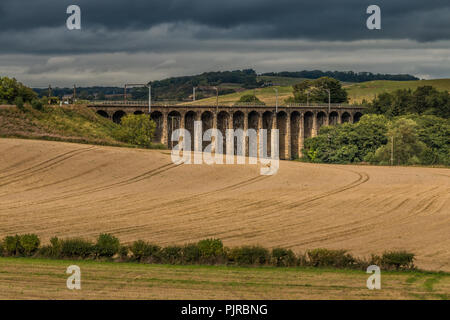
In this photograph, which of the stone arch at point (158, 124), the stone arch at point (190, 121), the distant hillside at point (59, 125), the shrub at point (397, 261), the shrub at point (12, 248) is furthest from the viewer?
the stone arch at point (190, 121)

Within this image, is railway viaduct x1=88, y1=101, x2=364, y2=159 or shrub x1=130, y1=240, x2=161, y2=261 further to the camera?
railway viaduct x1=88, y1=101, x2=364, y2=159

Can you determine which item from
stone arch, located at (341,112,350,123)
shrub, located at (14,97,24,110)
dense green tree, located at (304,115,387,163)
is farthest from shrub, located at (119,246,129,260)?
stone arch, located at (341,112,350,123)

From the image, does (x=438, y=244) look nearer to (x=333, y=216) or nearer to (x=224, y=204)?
(x=333, y=216)

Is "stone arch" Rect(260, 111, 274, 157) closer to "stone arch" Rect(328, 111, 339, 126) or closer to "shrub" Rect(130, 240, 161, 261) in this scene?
"stone arch" Rect(328, 111, 339, 126)

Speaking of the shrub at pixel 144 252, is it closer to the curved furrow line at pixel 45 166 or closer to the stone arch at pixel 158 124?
the curved furrow line at pixel 45 166

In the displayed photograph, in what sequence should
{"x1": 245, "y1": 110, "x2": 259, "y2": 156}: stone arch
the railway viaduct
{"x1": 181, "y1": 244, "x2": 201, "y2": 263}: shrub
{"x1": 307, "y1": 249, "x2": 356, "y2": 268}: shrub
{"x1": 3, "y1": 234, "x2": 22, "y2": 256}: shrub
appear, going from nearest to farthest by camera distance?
{"x1": 307, "y1": 249, "x2": 356, "y2": 268}: shrub
{"x1": 181, "y1": 244, "x2": 201, "y2": 263}: shrub
{"x1": 3, "y1": 234, "x2": 22, "y2": 256}: shrub
the railway viaduct
{"x1": 245, "y1": 110, "x2": 259, "y2": 156}: stone arch

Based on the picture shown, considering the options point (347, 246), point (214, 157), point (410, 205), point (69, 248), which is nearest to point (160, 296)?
point (69, 248)

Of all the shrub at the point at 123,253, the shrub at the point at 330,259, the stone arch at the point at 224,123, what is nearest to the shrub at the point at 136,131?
the stone arch at the point at 224,123

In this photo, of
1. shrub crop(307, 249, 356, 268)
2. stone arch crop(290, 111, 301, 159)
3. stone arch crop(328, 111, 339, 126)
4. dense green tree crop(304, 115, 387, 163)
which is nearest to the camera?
shrub crop(307, 249, 356, 268)
